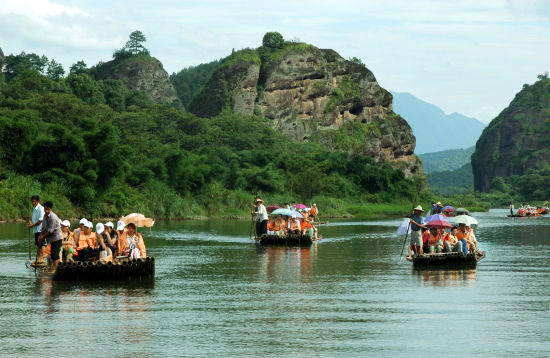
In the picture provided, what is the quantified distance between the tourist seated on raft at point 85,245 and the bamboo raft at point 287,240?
48.2 ft

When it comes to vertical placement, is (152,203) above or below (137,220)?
above

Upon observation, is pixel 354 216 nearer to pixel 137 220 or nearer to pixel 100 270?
pixel 137 220

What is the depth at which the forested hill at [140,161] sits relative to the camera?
6241 centimetres

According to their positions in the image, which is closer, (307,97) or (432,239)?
(432,239)

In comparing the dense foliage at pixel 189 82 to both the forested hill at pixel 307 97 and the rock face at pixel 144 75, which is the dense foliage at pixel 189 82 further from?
the forested hill at pixel 307 97

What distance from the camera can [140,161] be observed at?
7931 centimetres

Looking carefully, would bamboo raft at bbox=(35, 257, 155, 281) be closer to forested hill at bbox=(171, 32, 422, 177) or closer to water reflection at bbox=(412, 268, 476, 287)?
water reflection at bbox=(412, 268, 476, 287)

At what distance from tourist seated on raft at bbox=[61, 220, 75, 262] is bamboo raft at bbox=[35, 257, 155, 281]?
555 millimetres

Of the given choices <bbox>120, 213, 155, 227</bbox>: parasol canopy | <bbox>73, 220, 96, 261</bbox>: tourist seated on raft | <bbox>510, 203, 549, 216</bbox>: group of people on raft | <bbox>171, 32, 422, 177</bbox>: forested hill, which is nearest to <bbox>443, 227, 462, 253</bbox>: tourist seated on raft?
<bbox>120, 213, 155, 227</bbox>: parasol canopy

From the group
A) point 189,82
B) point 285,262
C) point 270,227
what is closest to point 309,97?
point 189,82

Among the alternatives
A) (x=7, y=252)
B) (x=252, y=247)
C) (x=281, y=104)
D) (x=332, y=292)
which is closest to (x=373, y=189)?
(x=281, y=104)

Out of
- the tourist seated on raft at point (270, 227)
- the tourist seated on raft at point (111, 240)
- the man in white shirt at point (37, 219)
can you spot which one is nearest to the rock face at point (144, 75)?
the tourist seated on raft at point (270, 227)

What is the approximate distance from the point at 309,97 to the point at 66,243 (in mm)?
129001

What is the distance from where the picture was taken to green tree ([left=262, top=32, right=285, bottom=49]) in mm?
Answer: 152375
